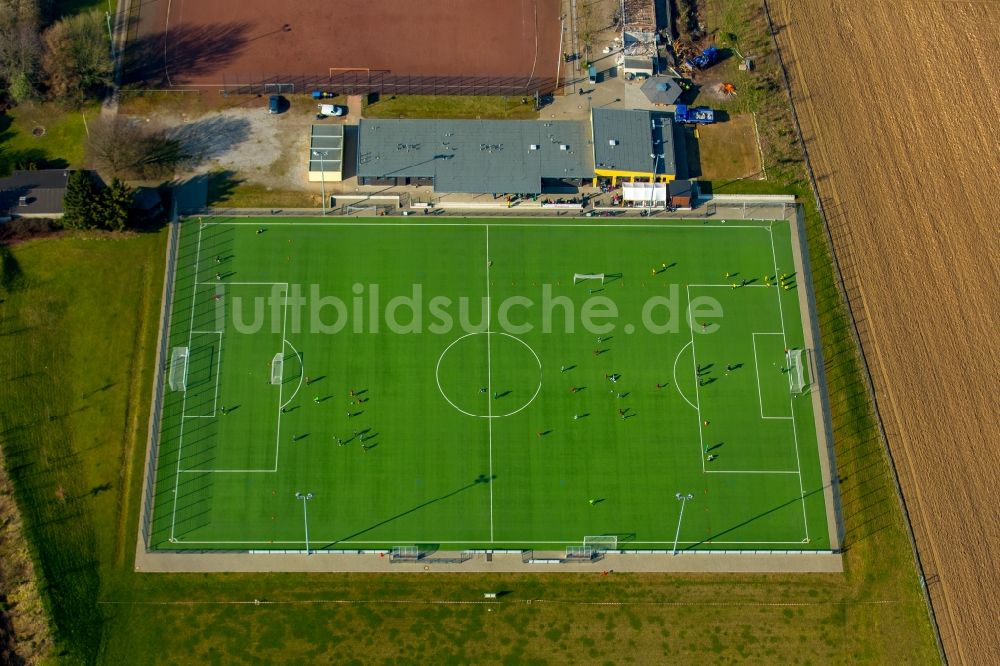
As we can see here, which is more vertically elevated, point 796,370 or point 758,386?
point 796,370

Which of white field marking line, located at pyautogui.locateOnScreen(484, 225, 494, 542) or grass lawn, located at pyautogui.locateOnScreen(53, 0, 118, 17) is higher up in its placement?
grass lawn, located at pyautogui.locateOnScreen(53, 0, 118, 17)

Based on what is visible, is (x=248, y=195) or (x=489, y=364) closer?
(x=489, y=364)

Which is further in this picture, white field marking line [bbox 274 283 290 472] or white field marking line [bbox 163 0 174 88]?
white field marking line [bbox 163 0 174 88]

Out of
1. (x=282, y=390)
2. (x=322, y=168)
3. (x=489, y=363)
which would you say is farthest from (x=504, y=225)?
(x=282, y=390)

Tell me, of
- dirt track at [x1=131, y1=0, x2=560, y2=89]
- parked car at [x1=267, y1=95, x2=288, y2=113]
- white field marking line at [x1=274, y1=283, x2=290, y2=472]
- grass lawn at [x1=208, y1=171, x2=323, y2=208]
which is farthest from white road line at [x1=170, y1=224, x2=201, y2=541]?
dirt track at [x1=131, y1=0, x2=560, y2=89]

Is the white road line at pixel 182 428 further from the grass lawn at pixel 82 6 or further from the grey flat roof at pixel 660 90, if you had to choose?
the grey flat roof at pixel 660 90

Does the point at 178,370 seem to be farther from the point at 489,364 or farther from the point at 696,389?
the point at 696,389

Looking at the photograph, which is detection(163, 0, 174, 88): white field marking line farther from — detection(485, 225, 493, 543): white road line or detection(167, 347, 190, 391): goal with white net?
detection(485, 225, 493, 543): white road line
